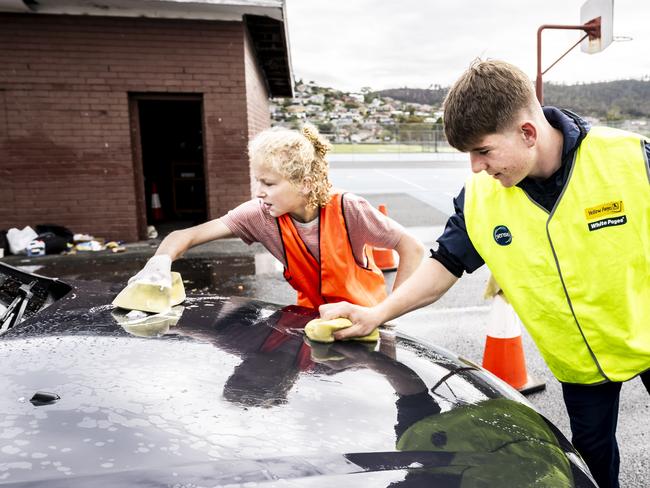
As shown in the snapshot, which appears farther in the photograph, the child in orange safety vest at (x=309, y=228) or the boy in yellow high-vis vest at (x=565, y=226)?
the child in orange safety vest at (x=309, y=228)

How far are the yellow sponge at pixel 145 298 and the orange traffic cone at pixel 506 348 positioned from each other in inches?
87.7

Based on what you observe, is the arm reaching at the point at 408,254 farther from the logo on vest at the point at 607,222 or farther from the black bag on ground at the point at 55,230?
the black bag on ground at the point at 55,230

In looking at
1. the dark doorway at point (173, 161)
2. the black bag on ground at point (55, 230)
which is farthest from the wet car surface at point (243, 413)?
the dark doorway at point (173, 161)

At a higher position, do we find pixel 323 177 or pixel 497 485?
pixel 323 177

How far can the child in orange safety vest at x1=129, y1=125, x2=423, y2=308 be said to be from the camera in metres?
2.51

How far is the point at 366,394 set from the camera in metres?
1.67

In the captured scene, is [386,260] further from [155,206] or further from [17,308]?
[155,206]

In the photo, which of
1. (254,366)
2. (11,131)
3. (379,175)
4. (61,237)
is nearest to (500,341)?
(254,366)

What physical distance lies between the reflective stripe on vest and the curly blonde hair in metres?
0.84

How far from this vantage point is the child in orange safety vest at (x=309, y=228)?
2.51m

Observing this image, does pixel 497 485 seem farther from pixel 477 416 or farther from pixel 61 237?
pixel 61 237

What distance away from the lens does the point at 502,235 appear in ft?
6.41

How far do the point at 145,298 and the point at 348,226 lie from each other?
100 centimetres

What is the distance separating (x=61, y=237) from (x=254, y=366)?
792cm
